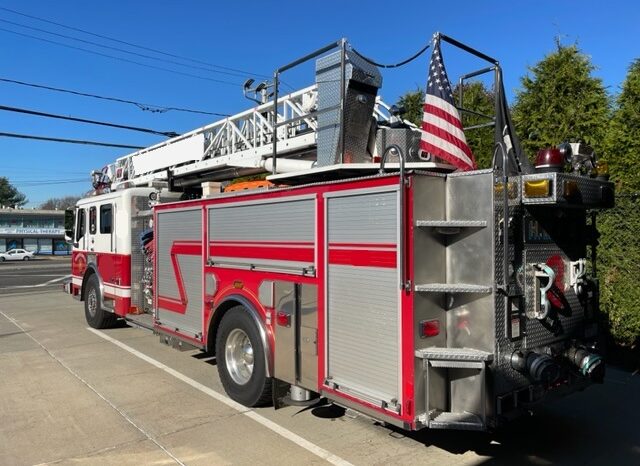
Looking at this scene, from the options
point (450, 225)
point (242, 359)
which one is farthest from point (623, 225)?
point (242, 359)

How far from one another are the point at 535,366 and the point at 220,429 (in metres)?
2.82

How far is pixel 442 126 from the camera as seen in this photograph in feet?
14.0

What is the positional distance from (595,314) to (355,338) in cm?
218

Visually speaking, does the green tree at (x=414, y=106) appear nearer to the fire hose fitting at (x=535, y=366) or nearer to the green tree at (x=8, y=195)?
the fire hose fitting at (x=535, y=366)

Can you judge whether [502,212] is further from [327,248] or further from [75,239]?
[75,239]

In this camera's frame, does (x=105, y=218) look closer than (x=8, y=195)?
Yes

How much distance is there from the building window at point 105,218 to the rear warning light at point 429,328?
6.85 metres

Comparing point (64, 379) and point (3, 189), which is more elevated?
point (3, 189)

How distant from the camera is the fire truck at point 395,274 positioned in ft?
11.6

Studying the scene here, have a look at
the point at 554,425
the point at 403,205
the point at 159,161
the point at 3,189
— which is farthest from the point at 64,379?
the point at 3,189

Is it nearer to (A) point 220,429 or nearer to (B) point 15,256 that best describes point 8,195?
(B) point 15,256

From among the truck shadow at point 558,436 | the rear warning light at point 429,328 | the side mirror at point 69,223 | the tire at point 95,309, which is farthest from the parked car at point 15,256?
the rear warning light at point 429,328

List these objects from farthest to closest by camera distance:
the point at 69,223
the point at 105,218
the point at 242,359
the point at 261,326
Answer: the point at 69,223
the point at 105,218
the point at 242,359
the point at 261,326

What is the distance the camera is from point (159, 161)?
936 centimetres
